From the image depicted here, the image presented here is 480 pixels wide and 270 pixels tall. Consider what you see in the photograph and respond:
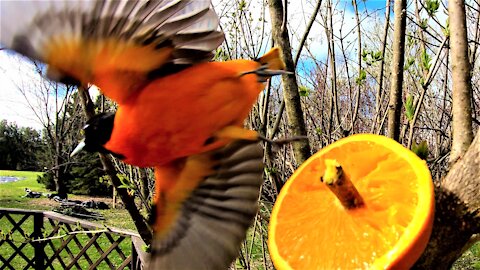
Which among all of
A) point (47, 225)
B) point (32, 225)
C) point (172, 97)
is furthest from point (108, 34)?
point (32, 225)

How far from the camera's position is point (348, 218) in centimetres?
32

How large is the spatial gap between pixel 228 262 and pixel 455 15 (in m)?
0.37

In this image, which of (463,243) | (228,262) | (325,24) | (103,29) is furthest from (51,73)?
(325,24)

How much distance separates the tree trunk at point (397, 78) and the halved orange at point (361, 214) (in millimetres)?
223

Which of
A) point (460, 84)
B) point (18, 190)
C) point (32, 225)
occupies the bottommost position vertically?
point (32, 225)

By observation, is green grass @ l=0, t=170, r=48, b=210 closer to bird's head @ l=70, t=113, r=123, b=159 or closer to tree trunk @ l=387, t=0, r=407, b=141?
tree trunk @ l=387, t=0, r=407, b=141

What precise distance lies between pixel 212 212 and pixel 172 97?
0.26 feet

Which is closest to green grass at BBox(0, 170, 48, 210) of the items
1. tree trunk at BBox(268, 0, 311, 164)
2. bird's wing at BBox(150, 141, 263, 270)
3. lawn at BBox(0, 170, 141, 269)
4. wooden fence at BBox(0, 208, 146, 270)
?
lawn at BBox(0, 170, 141, 269)

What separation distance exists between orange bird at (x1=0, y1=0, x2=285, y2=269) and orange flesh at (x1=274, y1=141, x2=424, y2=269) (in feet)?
0.19

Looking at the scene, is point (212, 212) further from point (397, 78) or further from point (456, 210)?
point (397, 78)

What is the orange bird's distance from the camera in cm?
28

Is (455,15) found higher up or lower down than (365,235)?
higher up

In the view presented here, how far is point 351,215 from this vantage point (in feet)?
1.06

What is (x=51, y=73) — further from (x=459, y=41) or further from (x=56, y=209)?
(x=56, y=209)
